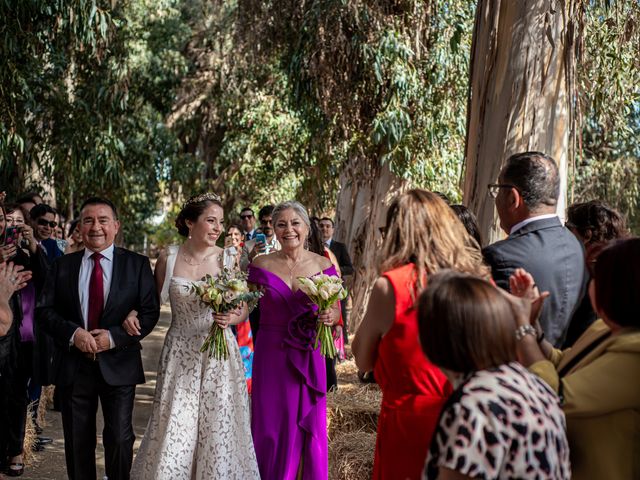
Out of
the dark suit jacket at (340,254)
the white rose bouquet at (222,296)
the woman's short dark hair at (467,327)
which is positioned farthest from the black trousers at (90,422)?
the dark suit jacket at (340,254)

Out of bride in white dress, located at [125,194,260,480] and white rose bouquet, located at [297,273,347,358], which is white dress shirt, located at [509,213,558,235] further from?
bride in white dress, located at [125,194,260,480]

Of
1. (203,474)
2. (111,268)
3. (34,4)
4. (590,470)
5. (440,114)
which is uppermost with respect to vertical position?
(34,4)

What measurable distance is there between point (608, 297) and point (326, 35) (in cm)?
1052

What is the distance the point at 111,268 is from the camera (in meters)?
5.88

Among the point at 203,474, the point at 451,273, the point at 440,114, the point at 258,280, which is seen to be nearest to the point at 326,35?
the point at 440,114

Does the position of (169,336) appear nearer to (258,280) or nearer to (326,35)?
(258,280)

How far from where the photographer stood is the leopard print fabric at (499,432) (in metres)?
2.46

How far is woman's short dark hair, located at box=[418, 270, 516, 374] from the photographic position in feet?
8.44

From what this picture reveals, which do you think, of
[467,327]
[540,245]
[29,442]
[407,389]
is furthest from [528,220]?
[29,442]

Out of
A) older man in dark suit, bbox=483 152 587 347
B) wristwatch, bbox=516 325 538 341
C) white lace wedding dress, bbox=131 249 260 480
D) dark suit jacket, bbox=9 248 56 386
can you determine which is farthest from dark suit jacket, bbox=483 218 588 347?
dark suit jacket, bbox=9 248 56 386

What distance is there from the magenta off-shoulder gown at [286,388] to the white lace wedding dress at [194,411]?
0.52 feet

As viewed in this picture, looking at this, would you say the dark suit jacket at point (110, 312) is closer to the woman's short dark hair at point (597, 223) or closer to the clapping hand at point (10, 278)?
the clapping hand at point (10, 278)

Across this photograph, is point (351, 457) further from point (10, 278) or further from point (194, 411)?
point (10, 278)

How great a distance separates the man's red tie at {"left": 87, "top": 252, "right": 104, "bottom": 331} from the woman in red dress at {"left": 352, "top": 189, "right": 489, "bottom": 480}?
279cm
